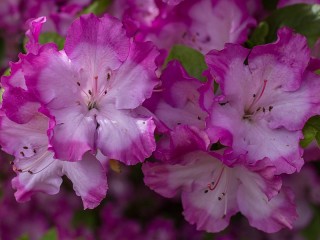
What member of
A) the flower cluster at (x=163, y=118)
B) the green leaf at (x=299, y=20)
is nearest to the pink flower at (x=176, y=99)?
the flower cluster at (x=163, y=118)

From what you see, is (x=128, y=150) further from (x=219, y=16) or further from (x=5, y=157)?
(x=5, y=157)

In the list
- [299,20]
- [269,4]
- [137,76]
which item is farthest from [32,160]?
[269,4]

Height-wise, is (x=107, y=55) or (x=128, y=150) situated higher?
(x=107, y=55)

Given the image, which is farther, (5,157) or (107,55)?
(5,157)

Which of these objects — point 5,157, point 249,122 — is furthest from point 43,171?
point 5,157

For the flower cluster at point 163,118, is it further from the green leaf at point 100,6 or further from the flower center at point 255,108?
the green leaf at point 100,6

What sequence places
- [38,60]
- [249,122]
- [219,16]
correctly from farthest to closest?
[219,16]
[249,122]
[38,60]
